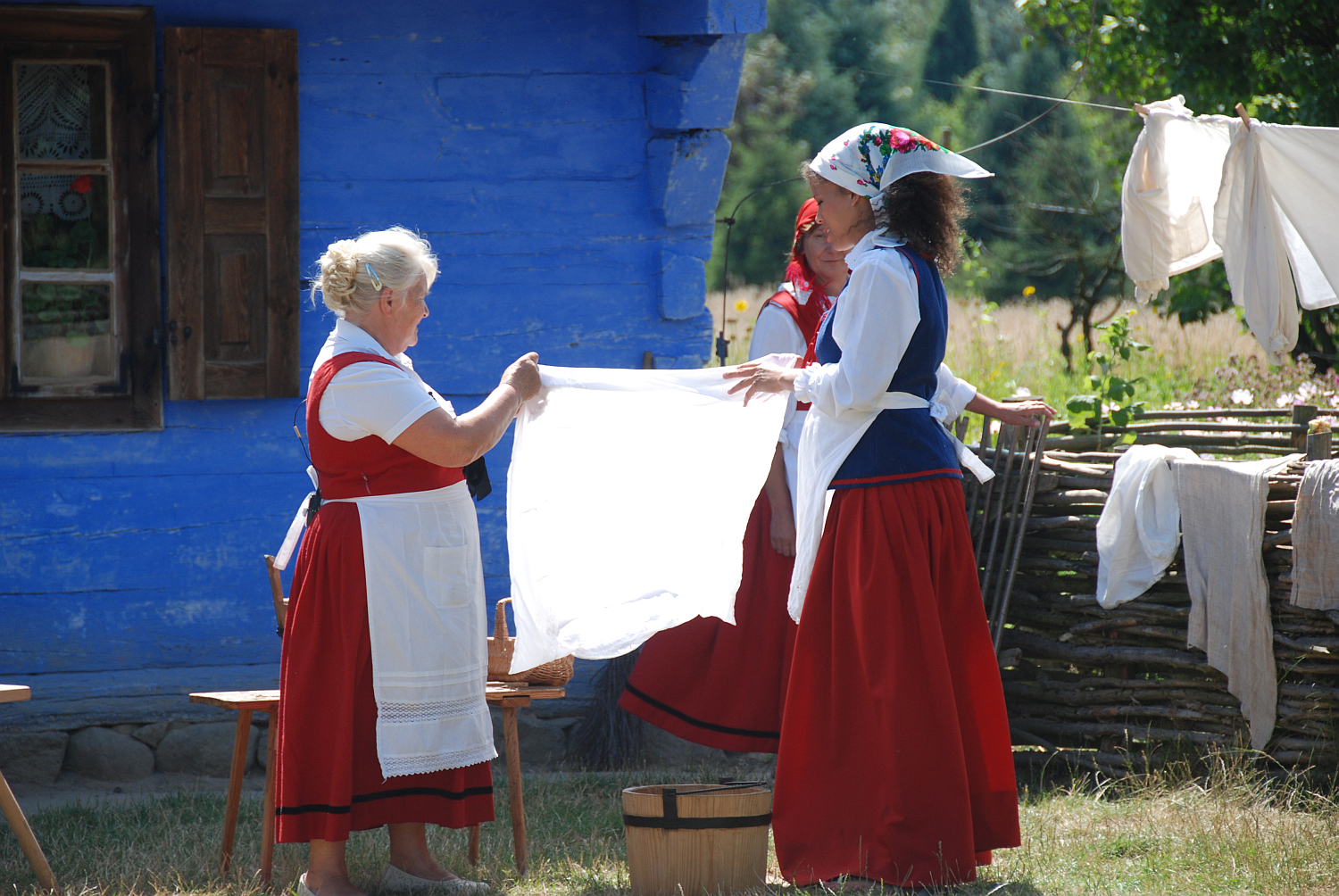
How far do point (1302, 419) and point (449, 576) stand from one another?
3602 millimetres

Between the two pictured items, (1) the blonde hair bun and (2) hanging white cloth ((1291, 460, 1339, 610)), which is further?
(2) hanging white cloth ((1291, 460, 1339, 610))

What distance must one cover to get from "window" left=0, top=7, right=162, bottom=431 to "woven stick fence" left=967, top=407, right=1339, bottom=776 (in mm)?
3312

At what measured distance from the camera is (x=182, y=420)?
477cm

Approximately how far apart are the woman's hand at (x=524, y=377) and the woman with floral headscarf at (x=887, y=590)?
28.1 inches

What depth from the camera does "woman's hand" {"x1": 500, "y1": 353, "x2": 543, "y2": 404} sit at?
11.2 ft

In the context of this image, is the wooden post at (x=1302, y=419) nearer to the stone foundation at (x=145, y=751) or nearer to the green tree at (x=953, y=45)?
the stone foundation at (x=145, y=751)

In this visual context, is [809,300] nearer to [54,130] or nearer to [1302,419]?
[1302,419]

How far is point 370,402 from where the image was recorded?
→ 9.86ft

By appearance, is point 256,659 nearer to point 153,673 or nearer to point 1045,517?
point 153,673

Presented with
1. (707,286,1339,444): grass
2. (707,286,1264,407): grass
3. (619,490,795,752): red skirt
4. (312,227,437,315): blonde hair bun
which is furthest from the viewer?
(707,286,1264,407): grass

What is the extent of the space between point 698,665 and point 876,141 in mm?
1768

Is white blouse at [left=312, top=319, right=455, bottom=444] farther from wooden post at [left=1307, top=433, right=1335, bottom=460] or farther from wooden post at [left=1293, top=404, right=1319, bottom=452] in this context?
wooden post at [left=1293, top=404, right=1319, bottom=452]

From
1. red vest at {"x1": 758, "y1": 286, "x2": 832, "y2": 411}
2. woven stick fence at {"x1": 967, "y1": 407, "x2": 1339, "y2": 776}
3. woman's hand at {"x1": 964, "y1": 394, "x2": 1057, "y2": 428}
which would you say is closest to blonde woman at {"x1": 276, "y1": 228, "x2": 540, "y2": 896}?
red vest at {"x1": 758, "y1": 286, "x2": 832, "y2": 411}

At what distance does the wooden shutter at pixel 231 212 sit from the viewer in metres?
4.64
